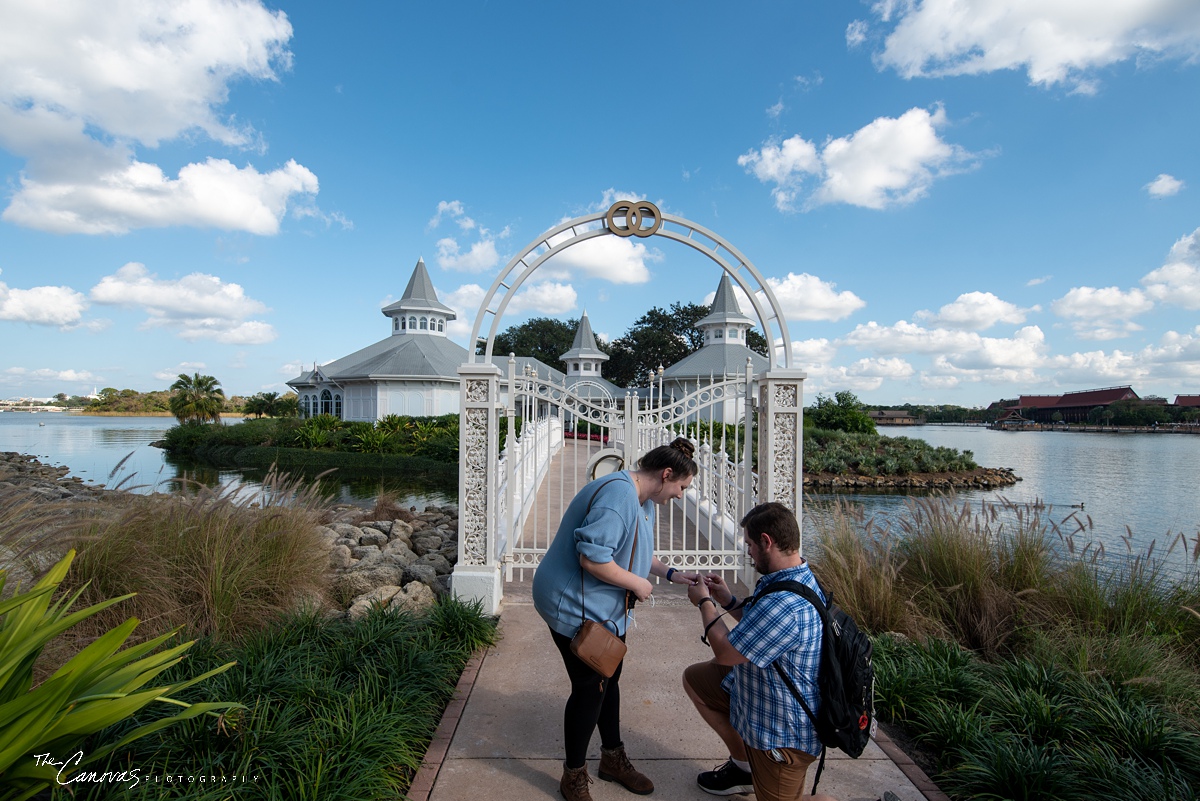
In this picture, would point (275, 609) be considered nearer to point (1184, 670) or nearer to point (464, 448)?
point (464, 448)

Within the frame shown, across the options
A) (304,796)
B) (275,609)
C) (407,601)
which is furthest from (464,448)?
(304,796)

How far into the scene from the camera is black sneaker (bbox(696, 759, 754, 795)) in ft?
9.95

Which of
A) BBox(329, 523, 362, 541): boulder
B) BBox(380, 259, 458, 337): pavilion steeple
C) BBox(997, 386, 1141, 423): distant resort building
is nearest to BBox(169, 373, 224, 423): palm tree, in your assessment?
BBox(380, 259, 458, 337): pavilion steeple

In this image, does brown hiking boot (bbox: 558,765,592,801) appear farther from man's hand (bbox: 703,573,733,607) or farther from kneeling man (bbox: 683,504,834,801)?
man's hand (bbox: 703,573,733,607)

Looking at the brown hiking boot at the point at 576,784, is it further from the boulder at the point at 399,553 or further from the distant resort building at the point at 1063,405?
the distant resort building at the point at 1063,405

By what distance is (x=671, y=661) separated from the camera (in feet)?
15.4

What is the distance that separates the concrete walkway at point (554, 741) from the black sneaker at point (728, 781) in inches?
1.8

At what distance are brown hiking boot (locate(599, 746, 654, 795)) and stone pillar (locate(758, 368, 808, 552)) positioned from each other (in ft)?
10.6

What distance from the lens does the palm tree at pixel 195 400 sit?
37.1 metres

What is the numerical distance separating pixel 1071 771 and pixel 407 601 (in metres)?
4.52

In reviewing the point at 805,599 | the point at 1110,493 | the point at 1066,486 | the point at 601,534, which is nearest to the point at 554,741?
the point at 601,534

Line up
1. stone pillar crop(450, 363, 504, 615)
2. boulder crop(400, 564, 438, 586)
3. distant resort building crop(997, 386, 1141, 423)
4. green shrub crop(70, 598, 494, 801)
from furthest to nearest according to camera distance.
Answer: distant resort building crop(997, 386, 1141, 423)
boulder crop(400, 564, 438, 586)
stone pillar crop(450, 363, 504, 615)
green shrub crop(70, 598, 494, 801)

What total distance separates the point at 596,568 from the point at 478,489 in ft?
10.5

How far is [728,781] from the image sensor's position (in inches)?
120
